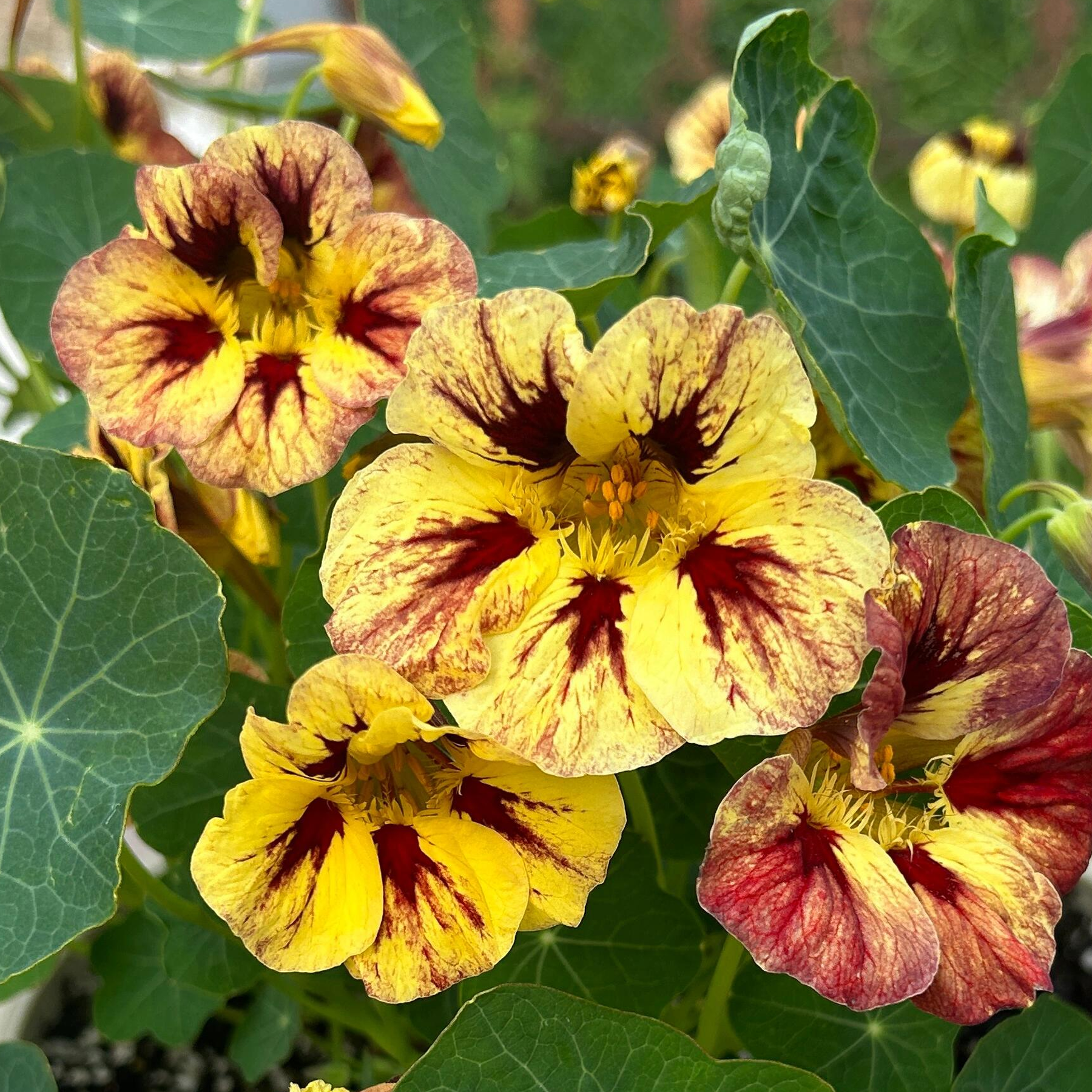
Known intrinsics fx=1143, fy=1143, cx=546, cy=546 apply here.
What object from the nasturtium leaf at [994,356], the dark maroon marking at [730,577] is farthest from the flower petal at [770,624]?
the nasturtium leaf at [994,356]

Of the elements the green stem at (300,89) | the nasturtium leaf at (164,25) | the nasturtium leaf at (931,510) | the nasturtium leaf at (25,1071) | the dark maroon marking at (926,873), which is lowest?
the nasturtium leaf at (25,1071)

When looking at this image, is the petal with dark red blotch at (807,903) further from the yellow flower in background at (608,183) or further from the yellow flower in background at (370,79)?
the yellow flower in background at (608,183)

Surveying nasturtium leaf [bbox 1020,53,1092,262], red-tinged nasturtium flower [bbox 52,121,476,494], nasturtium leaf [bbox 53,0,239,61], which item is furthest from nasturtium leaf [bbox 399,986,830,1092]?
nasturtium leaf [bbox 53,0,239,61]

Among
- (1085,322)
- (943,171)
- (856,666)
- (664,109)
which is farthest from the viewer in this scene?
(664,109)

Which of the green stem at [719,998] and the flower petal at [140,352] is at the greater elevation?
the flower petal at [140,352]

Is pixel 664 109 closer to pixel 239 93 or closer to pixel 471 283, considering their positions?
pixel 239 93

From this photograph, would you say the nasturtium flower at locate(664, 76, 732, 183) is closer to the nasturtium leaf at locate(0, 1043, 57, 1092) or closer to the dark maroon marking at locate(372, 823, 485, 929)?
the dark maroon marking at locate(372, 823, 485, 929)

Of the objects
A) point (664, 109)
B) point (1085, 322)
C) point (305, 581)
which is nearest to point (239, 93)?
point (305, 581)
